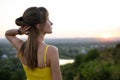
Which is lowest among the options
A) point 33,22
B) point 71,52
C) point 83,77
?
point 71,52

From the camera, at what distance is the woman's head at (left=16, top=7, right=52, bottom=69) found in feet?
7.03

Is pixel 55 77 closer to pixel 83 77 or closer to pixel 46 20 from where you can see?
pixel 46 20

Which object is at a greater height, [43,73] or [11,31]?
[11,31]

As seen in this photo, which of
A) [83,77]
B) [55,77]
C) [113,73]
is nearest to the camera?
[55,77]

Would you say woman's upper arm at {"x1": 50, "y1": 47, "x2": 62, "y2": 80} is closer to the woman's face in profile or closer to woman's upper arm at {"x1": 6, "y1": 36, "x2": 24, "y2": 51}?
the woman's face in profile

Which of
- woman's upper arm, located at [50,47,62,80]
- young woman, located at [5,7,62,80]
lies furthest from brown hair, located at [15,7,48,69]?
woman's upper arm, located at [50,47,62,80]

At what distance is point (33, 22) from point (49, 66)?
264 mm

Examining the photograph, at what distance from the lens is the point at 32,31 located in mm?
2184

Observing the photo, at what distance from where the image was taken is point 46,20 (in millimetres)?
2176

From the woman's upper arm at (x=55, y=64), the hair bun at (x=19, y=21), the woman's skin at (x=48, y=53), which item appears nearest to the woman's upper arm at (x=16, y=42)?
the woman's skin at (x=48, y=53)

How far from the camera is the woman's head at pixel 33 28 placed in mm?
2143

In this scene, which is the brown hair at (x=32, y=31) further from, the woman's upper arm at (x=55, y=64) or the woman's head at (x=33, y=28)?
the woman's upper arm at (x=55, y=64)

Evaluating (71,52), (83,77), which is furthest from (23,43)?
(71,52)

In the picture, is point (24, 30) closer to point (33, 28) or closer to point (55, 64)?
point (33, 28)
